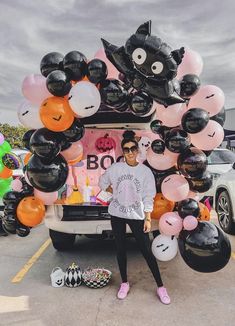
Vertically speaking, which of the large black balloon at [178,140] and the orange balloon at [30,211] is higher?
the large black balloon at [178,140]

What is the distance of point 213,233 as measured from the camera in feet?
11.9

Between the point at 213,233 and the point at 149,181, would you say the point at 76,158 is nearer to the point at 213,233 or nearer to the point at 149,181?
the point at 149,181

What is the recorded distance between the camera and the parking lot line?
448 cm

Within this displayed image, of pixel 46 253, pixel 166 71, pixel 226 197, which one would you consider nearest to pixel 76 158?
pixel 166 71

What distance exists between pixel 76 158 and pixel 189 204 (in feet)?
4.54

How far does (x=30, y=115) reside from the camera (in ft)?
12.4

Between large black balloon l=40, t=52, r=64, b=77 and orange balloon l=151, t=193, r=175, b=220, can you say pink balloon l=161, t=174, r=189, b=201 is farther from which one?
large black balloon l=40, t=52, r=64, b=77

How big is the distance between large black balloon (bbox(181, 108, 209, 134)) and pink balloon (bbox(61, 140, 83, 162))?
4.11ft

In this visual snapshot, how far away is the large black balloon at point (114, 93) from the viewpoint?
3.40 m

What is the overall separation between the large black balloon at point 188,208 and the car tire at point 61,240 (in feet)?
6.63

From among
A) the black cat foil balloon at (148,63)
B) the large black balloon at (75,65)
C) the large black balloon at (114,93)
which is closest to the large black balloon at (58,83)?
the large black balloon at (75,65)

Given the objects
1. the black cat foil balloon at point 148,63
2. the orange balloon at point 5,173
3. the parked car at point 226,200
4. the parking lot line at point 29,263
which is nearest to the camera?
the black cat foil balloon at point 148,63

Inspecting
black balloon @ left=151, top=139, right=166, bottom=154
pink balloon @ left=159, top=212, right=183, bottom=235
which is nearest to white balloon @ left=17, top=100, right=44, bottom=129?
black balloon @ left=151, top=139, right=166, bottom=154

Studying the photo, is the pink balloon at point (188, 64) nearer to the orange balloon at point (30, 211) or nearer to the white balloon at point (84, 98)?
the white balloon at point (84, 98)
